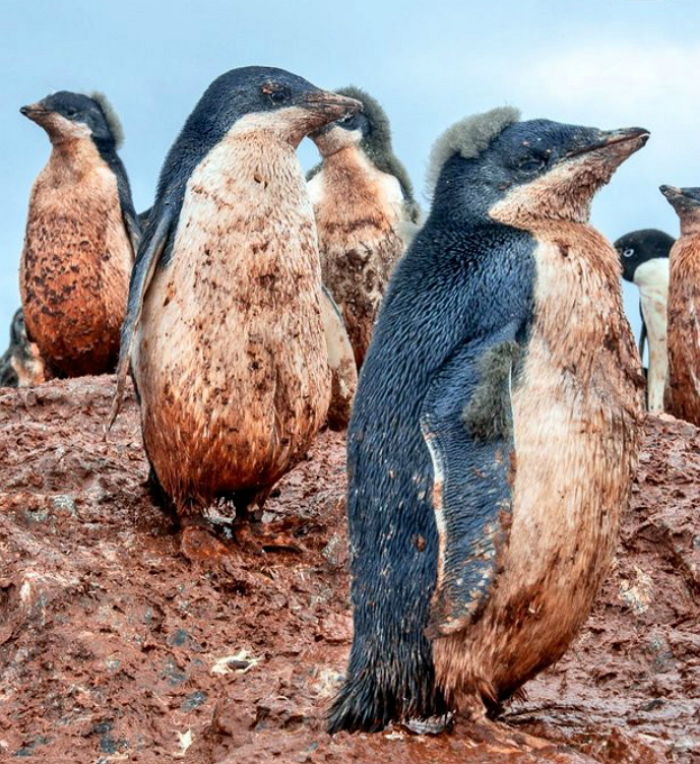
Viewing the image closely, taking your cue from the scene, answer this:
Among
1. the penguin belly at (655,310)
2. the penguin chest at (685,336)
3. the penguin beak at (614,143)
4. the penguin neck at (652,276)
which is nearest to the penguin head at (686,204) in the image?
the penguin chest at (685,336)

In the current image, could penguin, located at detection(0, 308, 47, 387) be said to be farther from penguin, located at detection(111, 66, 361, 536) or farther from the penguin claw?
the penguin claw

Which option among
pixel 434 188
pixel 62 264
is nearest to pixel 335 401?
pixel 62 264

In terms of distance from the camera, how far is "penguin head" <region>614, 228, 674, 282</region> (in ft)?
43.4

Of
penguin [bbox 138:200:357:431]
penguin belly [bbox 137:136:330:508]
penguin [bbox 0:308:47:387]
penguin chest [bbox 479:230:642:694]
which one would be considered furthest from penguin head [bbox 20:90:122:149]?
penguin chest [bbox 479:230:642:694]

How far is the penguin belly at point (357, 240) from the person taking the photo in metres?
8.98

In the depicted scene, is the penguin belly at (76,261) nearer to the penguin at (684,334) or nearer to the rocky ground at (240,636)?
the rocky ground at (240,636)

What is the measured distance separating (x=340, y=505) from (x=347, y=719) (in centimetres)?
249

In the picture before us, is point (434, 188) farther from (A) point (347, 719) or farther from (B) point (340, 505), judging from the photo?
(B) point (340, 505)

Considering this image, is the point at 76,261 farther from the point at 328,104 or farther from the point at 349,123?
the point at 328,104

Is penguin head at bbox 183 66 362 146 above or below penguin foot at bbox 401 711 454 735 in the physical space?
above

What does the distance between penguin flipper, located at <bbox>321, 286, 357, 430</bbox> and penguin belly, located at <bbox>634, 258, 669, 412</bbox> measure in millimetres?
4483

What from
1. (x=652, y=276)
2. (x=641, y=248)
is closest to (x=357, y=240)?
(x=652, y=276)

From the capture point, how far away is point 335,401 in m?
7.65

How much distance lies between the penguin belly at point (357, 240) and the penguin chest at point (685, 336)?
73.1 inches
